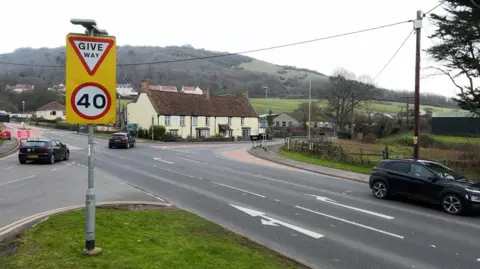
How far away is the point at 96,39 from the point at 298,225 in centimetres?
681

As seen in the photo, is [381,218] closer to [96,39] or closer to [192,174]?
[96,39]

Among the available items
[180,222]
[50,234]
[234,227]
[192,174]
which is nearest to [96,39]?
[50,234]

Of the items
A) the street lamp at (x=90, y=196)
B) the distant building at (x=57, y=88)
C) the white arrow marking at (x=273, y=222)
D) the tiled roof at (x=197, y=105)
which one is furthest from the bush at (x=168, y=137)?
the distant building at (x=57, y=88)

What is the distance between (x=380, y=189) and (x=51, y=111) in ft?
338

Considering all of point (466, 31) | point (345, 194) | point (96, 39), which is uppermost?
point (466, 31)

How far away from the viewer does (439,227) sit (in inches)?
415

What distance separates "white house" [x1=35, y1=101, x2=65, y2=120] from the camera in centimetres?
10269

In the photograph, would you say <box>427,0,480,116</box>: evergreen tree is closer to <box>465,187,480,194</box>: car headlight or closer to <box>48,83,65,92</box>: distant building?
<box>465,187,480,194</box>: car headlight

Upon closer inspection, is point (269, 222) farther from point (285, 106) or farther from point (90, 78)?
point (285, 106)

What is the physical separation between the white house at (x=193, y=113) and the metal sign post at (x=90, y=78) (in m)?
57.1

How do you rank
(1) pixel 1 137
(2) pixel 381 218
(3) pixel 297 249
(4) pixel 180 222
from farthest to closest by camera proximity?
(1) pixel 1 137, (2) pixel 381 218, (4) pixel 180 222, (3) pixel 297 249

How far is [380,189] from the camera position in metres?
14.9

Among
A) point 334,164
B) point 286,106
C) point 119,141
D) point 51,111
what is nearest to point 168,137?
point 119,141

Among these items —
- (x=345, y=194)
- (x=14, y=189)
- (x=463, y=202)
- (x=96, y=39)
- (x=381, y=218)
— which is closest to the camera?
(x=96, y=39)
